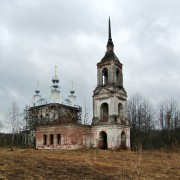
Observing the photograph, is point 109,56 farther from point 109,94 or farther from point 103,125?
point 103,125

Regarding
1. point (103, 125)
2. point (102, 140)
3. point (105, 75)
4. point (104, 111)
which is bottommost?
point (102, 140)

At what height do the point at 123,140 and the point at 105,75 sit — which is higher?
the point at 105,75

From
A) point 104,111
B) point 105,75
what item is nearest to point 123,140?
point 104,111

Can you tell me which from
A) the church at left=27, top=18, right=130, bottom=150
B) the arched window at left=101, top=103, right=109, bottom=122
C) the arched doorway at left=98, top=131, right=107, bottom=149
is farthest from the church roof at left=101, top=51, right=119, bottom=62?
the arched doorway at left=98, top=131, right=107, bottom=149

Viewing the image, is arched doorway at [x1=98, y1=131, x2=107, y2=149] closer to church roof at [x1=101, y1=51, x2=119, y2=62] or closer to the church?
the church

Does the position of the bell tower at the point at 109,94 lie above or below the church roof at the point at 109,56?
below

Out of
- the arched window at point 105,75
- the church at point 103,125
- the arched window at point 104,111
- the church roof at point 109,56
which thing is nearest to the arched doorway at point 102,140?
the church at point 103,125

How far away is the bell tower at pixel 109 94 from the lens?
29.0 metres

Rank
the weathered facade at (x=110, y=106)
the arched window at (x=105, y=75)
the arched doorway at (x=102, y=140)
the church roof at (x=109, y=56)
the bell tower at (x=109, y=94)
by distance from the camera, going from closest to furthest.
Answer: the weathered facade at (x=110, y=106) < the bell tower at (x=109, y=94) < the arched doorway at (x=102, y=140) < the church roof at (x=109, y=56) < the arched window at (x=105, y=75)

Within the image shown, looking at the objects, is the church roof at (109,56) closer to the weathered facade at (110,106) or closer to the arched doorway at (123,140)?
the weathered facade at (110,106)

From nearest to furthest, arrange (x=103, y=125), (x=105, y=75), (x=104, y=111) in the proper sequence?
(x=103, y=125)
(x=104, y=111)
(x=105, y=75)

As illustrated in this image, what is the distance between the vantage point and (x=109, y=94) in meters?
29.3

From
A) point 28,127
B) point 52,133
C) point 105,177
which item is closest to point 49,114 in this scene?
point 28,127

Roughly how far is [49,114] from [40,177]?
3562cm
